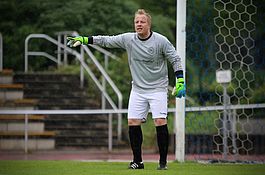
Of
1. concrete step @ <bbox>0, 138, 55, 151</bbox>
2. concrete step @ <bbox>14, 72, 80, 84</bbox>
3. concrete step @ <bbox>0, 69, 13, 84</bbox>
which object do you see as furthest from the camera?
concrete step @ <bbox>14, 72, 80, 84</bbox>

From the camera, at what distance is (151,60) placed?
12.7 m

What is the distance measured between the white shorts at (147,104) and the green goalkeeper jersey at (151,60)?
75mm

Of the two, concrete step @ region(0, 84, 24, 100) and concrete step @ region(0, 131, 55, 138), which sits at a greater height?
concrete step @ region(0, 84, 24, 100)

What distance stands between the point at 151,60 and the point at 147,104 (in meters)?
0.58

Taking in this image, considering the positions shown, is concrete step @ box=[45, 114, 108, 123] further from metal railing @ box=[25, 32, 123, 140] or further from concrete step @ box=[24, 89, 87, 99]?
concrete step @ box=[24, 89, 87, 99]

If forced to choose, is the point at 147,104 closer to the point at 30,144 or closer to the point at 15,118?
the point at 30,144

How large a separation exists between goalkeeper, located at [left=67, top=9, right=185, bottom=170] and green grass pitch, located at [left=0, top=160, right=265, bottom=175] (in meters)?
0.45

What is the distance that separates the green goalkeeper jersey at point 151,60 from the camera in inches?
500

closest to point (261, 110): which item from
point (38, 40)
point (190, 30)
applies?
point (190, 30)

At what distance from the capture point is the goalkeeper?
1269 centimetres

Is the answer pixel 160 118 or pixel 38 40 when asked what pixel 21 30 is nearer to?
pixel 38 40

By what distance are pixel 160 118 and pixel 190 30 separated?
332 centimetres

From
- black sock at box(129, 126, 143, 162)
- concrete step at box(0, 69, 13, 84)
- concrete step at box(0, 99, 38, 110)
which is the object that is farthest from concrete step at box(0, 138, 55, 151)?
black sock at box(129, 126, 143, 162)

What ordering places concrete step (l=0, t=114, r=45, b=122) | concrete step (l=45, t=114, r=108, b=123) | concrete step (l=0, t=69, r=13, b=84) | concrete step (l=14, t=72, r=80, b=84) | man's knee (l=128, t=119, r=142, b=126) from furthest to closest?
concrete step (l=14, t=72, r=80, b=84)
concrete step (l=0, t=69, r=13, b=84)
concrete step (l=45, t=114, r=108, b=123)
concrete step (l=0, t=114, r=45, b=122)
man's knee (l=128, t=119, r=142, b=126)
